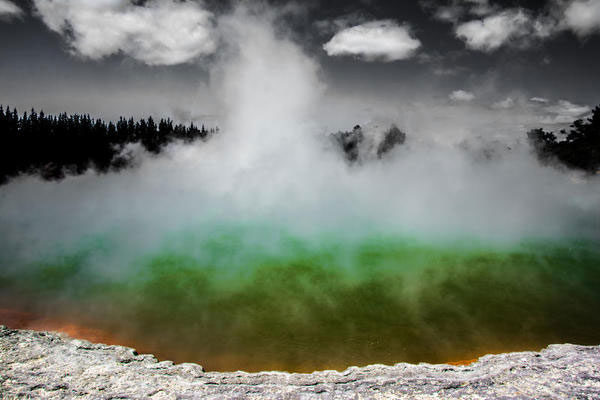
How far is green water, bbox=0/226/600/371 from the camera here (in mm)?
5426

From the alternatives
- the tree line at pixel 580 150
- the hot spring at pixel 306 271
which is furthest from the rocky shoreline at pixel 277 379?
the tree line at pixel 580 150

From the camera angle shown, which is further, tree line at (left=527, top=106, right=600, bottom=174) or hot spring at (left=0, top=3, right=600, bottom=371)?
tree line at (left=527, top=106, right=600, bottom=174)

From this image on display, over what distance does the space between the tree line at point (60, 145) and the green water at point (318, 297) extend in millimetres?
24821

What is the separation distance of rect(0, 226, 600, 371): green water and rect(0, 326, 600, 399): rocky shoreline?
4.11 ft

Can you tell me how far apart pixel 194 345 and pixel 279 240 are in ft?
18.4

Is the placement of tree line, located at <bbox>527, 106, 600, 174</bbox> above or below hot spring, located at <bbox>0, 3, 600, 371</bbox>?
above

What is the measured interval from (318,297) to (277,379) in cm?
340

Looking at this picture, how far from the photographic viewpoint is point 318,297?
7043mm

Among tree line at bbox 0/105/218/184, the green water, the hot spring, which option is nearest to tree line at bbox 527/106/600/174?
the hot spring

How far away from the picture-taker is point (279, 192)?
1759cm

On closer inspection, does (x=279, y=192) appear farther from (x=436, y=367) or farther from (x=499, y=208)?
(x=436, y=367)

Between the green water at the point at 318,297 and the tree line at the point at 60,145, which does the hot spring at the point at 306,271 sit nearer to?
the green water at the point at 318,297

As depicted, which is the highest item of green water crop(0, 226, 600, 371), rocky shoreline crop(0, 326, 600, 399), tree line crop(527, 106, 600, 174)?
tree line crop(527, 106, 600, 174)

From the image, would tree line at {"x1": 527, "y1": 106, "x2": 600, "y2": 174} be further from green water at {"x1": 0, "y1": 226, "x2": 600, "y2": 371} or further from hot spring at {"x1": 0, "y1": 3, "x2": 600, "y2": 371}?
green water at {"x1": 0, "y1": 226, "x2": 600, "y2": 371}
